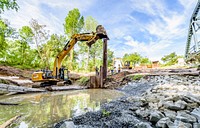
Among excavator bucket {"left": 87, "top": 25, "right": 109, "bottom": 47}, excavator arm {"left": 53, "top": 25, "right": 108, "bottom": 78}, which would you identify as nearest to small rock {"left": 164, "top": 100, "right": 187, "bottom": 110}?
excavator bucket {"left": 87, "top": 25, "right": 109, "bottom": 47}

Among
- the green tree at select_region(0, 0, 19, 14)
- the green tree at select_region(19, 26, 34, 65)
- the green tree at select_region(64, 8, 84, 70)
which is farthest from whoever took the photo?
the green tree at select_region(64, 8, 84, 70)

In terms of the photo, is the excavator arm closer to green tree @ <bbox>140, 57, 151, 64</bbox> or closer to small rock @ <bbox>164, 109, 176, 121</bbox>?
small rock @ <bbox>164, 109, 176, 121</bbox>

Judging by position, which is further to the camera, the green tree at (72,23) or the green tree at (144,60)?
the green tree at (144,60)

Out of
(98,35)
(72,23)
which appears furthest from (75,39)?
(72,23)

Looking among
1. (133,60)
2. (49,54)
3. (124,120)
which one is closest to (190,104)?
(124,120)

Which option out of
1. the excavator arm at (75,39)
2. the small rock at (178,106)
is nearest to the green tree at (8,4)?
the excavator arm at (75,39)

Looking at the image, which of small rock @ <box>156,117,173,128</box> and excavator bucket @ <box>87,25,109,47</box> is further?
excavator bucket @ <box>87,25,109,47</box>

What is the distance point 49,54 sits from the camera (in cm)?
2452

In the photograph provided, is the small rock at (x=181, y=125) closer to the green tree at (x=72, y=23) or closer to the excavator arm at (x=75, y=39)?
the excavator arm at (x=75, y=39)

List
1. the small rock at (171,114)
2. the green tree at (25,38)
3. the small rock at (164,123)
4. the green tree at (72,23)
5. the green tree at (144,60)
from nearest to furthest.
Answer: the small rock at (164,123) < the small rock at (171,114) < the green tree at (25,38) < the green tree at (72,23) < the green tree at (144,60)

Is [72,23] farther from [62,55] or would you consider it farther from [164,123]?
[164,123]

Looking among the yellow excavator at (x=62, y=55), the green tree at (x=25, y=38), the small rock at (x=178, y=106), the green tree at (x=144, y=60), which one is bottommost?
the small rock at (x=178, y=106)

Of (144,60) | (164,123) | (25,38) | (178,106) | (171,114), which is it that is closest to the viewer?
(164,123)

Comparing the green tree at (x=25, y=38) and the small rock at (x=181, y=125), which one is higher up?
the green tree at (x=25, y=38)
